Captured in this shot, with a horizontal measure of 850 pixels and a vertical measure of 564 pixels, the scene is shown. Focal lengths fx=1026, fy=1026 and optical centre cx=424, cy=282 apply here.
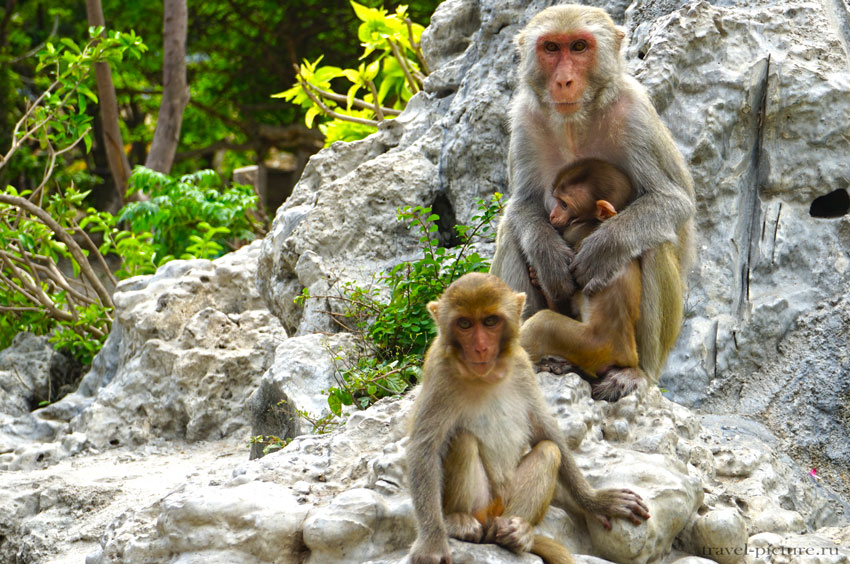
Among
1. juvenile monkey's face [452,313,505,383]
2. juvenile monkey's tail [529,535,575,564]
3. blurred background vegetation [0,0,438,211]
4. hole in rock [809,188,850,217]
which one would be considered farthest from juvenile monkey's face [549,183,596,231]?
blurred background vegetation [0,0,438,211]

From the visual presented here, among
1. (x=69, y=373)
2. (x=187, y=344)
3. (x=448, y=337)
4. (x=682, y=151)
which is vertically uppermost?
(x=682, y=151)

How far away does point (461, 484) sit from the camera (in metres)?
3.64

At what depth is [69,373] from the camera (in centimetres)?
884

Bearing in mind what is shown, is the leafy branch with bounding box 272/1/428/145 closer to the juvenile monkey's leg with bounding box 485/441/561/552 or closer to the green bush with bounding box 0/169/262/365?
the green bush with bounding box 0/169/262/365

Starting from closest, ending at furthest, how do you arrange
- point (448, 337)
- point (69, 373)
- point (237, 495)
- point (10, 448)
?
point (448, 337)
point (237, 495)
point (10, 448)
point (69, 373)

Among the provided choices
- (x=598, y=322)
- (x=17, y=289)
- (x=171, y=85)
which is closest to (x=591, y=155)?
(x=598, y=322)

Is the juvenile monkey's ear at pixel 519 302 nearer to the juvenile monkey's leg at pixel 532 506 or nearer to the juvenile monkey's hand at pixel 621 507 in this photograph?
the juvenile monkey's leg at pixel 532 506

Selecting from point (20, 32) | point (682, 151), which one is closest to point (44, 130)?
point (682, 151)

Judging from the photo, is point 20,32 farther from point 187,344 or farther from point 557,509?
point 557,509

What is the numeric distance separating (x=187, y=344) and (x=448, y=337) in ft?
13.4

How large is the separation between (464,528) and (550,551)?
1.03 ft

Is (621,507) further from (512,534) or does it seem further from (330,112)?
(330,112)

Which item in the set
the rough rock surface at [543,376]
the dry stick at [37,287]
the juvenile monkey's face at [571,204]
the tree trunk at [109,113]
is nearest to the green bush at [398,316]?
the rough rock surface at [543,376]

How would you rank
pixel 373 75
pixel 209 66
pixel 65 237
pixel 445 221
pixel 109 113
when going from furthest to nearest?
pixel 209 66 < pixel 109 113 < pixel 65 237 < pixel 373 75 < pixel 445 221
